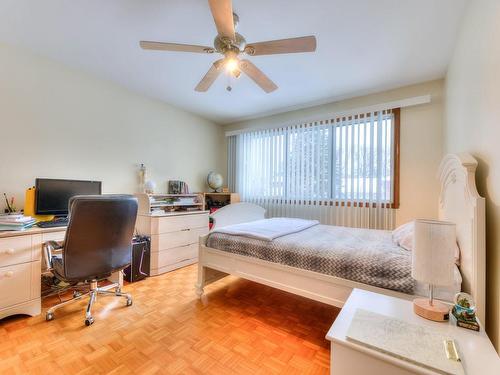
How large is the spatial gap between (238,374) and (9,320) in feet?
6.49

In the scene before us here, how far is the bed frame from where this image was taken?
107 centimetres

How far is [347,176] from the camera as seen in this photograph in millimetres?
3283

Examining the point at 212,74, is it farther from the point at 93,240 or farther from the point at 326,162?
the point at 326,162

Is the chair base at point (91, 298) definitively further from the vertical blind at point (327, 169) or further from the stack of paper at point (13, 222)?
the vertical blind at point (327, 169)

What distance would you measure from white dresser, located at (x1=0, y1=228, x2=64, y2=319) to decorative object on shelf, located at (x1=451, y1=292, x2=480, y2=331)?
2846 mm

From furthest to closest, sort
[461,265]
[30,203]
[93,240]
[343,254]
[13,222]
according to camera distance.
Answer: [30,203]
[13,222]
[93,240]
[343,254]
[461,265]

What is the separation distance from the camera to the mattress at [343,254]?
134cm

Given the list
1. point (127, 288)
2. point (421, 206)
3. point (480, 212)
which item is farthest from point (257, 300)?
point (421, 206)

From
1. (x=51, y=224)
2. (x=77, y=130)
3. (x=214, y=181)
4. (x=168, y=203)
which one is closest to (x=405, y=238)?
(x=168, y=203)

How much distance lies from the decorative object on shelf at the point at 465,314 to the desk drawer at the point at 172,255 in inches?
111

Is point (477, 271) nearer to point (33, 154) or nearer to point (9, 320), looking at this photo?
point (9, 320)

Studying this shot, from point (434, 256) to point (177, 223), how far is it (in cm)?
281

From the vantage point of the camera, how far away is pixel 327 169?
11.3ft

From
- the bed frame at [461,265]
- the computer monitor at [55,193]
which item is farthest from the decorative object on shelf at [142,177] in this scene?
the bed frame at [461,265]
